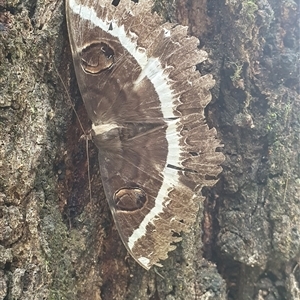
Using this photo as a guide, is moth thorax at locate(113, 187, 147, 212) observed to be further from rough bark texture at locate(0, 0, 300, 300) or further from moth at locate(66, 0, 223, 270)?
rough bark texture at locate(0, 0, 300, 300)

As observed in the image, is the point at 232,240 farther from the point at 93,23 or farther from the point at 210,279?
the point at 93,23

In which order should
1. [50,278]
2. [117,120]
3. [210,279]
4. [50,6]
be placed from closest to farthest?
[50,278] < [50,6] < [117,120] < [210,279]

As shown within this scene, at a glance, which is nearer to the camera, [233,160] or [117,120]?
[117,120]

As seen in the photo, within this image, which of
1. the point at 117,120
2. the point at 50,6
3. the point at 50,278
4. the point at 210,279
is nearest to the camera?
the point at 50,278

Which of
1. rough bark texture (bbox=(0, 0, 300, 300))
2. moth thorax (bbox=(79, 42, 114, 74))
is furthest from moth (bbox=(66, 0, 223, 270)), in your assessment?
rough bark texture (bbox=(0, 0, 300, 300))

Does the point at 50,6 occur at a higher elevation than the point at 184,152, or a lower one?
higher

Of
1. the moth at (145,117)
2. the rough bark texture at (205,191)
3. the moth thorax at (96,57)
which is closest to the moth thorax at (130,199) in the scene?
the moth at (145,117)

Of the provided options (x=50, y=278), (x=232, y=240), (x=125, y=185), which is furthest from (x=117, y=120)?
(x=232, y=240)

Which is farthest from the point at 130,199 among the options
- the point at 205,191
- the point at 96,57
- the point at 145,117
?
the point at 96,57
